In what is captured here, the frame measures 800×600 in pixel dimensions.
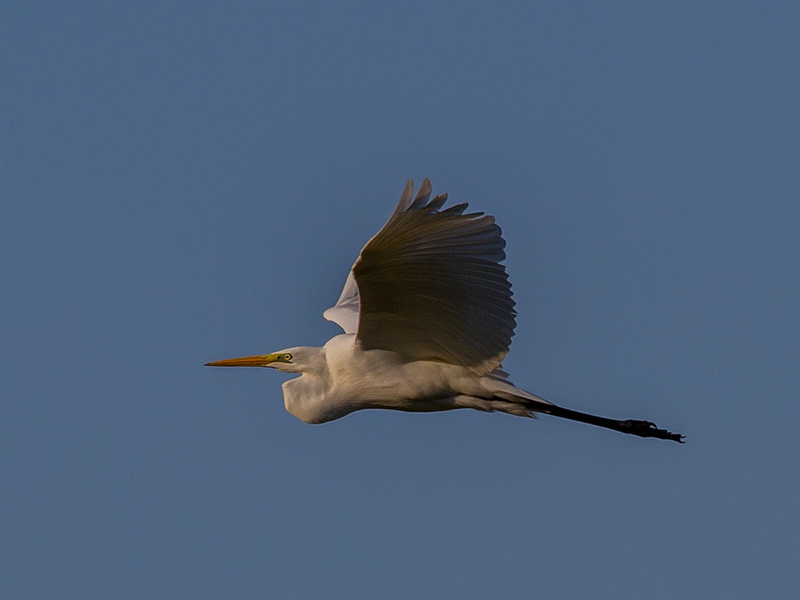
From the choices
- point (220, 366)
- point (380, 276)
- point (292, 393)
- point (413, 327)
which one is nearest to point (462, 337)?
point (413, 327)

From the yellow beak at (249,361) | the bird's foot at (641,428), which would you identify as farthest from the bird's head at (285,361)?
the bird's foot at (641,428)

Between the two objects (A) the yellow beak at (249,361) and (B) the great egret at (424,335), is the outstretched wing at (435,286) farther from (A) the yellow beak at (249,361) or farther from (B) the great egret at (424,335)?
(A) the yellow beak at (249,361)

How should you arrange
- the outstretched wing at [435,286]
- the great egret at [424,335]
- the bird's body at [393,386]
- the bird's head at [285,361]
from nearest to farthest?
the outstretched wing at [435,286] < the great egret at [424,335] < the bird's body at [393,386] < the bird's head at [285,361]

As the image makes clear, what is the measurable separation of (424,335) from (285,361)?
138 cm

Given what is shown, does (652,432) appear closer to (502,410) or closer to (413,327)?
(502,410)

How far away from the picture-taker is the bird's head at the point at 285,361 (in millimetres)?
8719

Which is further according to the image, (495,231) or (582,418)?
(582,418)

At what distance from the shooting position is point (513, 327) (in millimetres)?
7816

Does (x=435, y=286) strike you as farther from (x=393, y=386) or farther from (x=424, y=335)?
(x=393, y=386)

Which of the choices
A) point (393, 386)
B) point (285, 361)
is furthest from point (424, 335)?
point (285, 361)

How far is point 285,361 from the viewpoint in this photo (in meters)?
9.00

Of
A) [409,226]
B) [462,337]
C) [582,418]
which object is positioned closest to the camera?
[409,226]

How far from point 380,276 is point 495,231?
75cm

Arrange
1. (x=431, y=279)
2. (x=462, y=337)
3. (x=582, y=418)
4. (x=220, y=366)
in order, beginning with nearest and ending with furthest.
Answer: (x=431, y=279)
(x=462, y=337)
(x=582, y=418)
(x=220, y=366)
